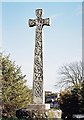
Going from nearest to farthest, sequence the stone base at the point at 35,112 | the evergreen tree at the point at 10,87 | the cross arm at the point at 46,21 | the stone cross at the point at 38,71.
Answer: the stone base at the point at 35,112 → the stone cross at the point at 38,71 → the cross arm at the point at 46,21 → the evergreen tree at the point at 10,87

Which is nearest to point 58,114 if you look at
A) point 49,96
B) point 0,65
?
point 0,65

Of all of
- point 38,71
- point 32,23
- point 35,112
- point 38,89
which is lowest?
point 35,112

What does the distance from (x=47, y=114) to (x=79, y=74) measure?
3046 centimetres

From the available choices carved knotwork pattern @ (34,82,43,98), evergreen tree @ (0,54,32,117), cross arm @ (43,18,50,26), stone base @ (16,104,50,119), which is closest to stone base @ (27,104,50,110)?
stone base @ (16,104,50,119)

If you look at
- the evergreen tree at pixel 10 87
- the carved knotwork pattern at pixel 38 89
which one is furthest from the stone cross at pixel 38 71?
the evergreen tree at pixel 10 87

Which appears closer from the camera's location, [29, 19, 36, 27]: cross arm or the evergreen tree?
[29, 19, 36, 27]: cross arm

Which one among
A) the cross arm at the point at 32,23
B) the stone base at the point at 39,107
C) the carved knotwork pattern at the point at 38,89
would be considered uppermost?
the cross arm at the point at 32,23

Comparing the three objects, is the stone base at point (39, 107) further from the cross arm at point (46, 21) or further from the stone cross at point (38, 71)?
the cross arm at point (46, 21)

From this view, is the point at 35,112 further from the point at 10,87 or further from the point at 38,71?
the point at 10,87

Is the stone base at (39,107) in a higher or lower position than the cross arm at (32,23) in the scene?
lower

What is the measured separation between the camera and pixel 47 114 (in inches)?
543

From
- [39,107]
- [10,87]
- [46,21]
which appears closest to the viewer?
[39,107]

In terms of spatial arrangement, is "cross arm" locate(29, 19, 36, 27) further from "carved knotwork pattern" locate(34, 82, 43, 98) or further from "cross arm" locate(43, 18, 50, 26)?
"carved knotwork pattern" locate(34, 82, 43, 98)

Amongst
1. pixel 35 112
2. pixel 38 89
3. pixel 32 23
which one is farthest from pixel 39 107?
pixel 32 23
